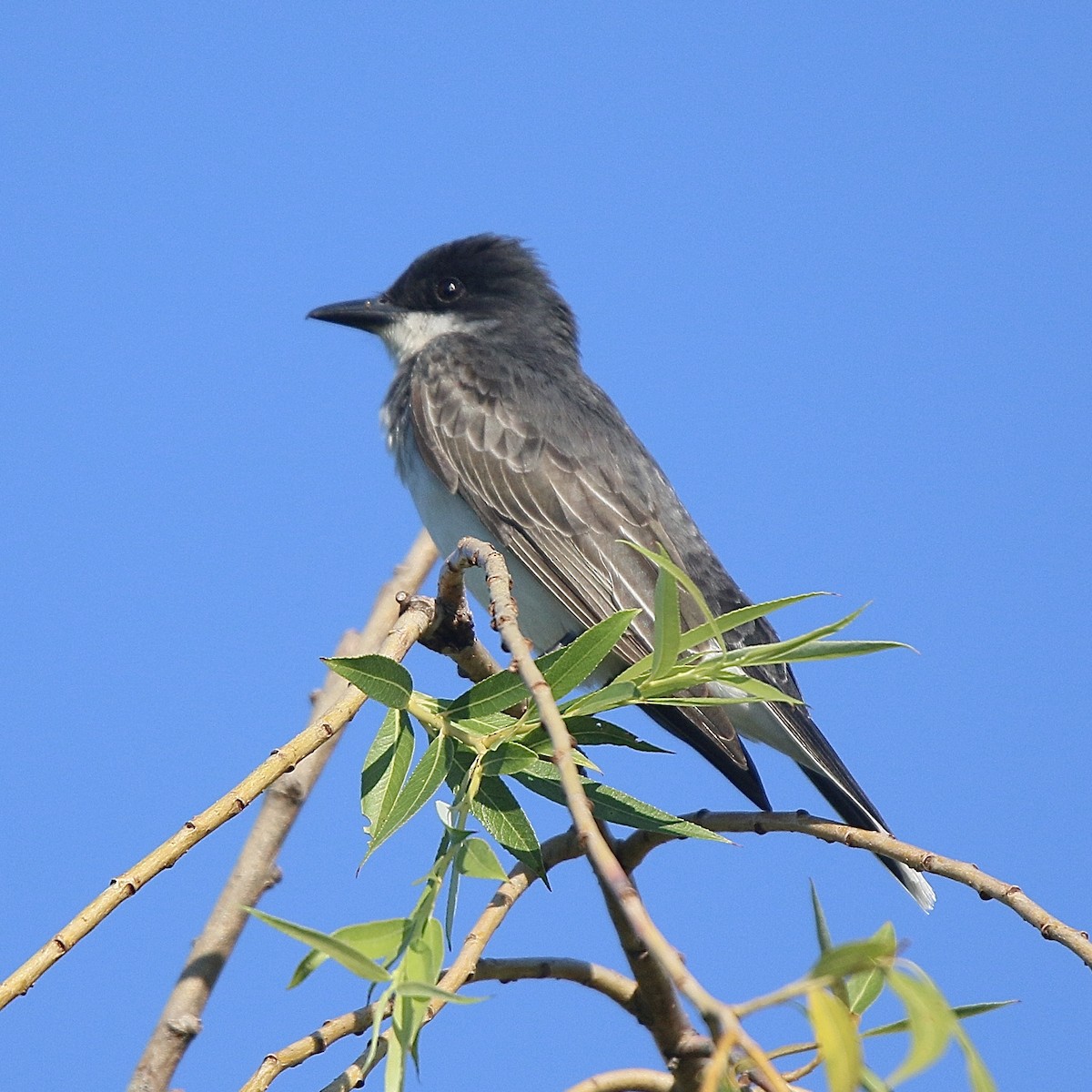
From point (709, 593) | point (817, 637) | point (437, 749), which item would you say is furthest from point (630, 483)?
point (817, 637)

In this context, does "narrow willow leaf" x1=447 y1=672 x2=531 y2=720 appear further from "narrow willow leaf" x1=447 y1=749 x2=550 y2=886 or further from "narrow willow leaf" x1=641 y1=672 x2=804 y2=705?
"narrow willow leaf" x1=641 y1=672 x2=804 y2=705

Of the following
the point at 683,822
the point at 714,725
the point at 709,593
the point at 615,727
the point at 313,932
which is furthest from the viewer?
the point at 709,593

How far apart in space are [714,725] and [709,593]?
129 centimetres

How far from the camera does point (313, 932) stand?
1797 mm

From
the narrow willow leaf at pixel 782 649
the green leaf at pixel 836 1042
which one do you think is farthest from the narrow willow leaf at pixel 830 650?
the green leaf at pixel 836 1042

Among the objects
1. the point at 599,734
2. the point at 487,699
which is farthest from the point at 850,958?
the point at 599,734

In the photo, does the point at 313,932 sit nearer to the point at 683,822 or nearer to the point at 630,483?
the point at 683,822

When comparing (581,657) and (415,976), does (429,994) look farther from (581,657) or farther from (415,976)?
(581,657)

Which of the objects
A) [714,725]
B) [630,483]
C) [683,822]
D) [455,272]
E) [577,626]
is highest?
[455,272]

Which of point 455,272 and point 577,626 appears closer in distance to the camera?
point 577,626

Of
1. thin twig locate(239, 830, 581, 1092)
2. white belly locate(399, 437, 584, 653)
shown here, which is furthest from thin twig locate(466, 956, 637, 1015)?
white belly locate(399, 437, 584, 653)

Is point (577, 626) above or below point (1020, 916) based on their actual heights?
above

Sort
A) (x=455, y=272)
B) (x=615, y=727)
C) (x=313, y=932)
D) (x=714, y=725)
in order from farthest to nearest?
(x=455, y=272) < (x=714, y=725) < (x=615, y=727) < (x=313, y=932)

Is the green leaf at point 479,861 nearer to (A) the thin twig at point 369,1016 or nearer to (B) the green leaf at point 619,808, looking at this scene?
(A) the thin twig at point 369,1016
